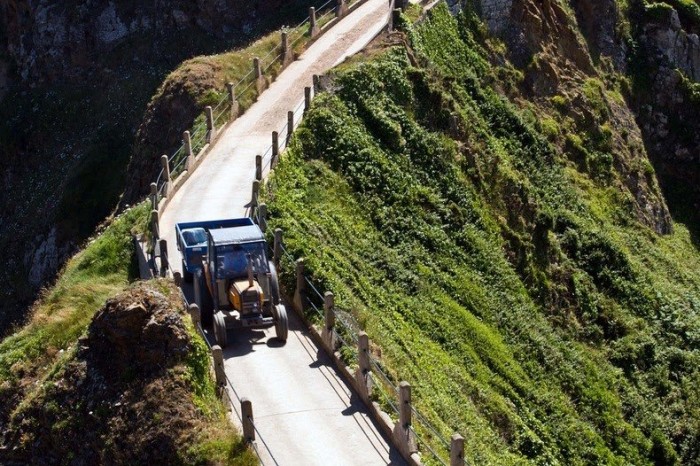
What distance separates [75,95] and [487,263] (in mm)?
30912

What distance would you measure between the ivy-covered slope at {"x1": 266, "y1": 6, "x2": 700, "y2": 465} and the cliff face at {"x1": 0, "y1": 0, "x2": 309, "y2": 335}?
14.5 m

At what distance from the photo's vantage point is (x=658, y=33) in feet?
161

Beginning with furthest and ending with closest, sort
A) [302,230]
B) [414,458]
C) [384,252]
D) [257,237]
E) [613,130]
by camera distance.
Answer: [613,130]
[384,252]
[302,230]
[257,237]
[414,458]

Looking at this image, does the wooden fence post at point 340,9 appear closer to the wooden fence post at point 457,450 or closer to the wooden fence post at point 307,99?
the wooden fence post at point 307,99

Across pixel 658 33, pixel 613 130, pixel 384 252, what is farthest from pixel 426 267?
pixel 658 33

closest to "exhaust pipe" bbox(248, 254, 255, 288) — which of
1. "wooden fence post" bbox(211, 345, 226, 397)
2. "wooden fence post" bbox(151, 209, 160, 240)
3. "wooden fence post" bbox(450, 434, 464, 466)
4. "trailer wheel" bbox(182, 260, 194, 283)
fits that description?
"wooden fence post" bbox(211, 345, 226, 397)

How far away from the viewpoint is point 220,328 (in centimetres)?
2205

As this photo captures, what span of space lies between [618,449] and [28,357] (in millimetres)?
15953

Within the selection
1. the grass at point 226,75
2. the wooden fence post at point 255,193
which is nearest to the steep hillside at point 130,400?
the wooden fence post at point 255,193

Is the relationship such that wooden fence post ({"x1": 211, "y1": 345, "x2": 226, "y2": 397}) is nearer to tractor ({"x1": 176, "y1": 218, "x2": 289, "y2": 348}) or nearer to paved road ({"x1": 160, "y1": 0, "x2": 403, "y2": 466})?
paved road ({"x1": 160, "y1": 0, "x2": 403, "y2": 466})

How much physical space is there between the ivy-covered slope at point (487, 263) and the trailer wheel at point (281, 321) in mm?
2143

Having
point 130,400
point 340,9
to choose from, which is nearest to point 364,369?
point 130,400

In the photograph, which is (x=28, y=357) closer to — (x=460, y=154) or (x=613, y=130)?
(x=460, y=154)

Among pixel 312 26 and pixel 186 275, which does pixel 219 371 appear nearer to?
pixel 186 275
